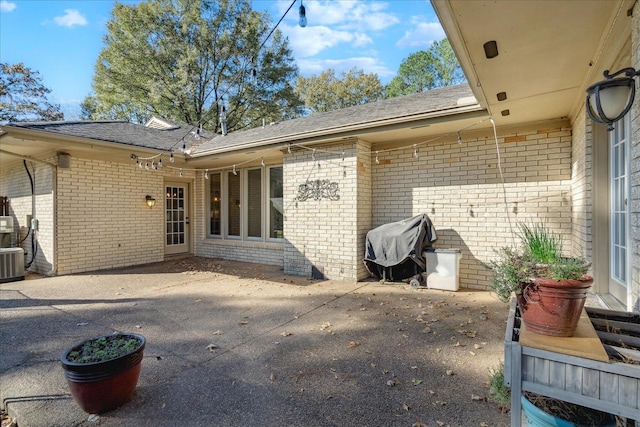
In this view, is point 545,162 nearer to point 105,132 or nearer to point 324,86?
point 105,132

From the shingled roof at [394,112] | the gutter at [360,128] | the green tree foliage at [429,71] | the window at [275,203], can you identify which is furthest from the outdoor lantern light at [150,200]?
the green tree foliage at [429,71]

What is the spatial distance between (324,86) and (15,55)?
16839mm

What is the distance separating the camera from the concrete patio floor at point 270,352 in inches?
90.4

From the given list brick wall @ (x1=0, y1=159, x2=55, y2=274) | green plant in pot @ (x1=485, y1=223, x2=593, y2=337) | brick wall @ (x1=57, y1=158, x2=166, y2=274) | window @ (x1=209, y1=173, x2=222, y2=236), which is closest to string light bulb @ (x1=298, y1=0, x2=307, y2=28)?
green plant in pot @ (x1=485, y1=223, x2=593, y2=337)

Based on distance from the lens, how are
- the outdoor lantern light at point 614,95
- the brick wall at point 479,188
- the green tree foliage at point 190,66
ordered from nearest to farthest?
the outdoor lantern light at point 614,95, the brick wall at point 479,188, the green tree foliage at point 190,66

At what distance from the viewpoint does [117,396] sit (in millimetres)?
2320

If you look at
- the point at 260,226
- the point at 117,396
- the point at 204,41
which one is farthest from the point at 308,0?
the point at 204,41

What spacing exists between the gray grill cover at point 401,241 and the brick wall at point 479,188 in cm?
42

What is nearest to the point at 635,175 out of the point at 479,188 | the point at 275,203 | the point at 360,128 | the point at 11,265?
the point at 479,188

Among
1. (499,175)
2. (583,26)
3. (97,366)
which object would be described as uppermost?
(583,26)

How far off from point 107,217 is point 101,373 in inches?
266

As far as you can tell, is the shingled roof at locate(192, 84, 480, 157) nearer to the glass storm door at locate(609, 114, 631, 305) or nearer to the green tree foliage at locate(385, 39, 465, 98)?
the glass storm door at locate(609, 114, 631, 305)

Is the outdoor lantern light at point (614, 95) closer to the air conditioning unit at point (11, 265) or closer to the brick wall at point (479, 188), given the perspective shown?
the brick wall at point (479, 188)

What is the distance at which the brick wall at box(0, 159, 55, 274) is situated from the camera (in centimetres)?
707
